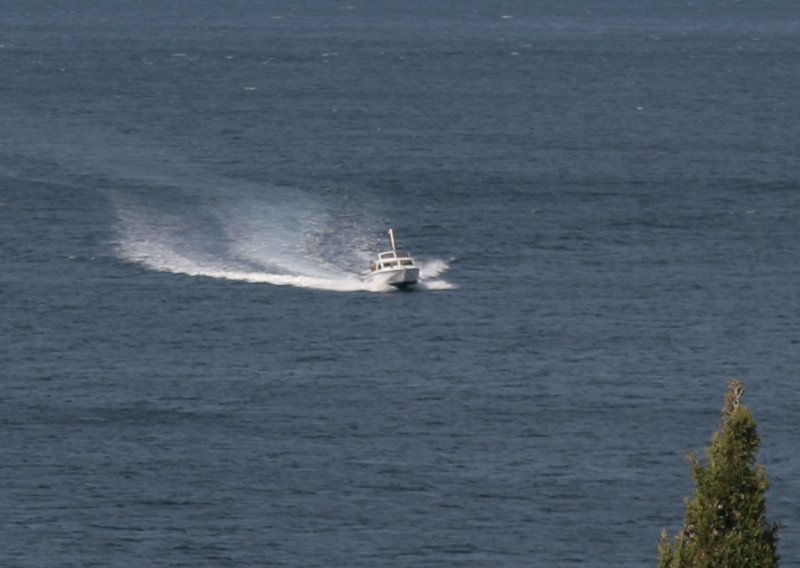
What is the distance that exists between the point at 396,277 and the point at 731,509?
105 m

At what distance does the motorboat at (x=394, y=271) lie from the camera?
144 meters

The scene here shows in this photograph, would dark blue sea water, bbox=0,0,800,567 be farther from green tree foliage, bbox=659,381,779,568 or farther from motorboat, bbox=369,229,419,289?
green tree foliage, bbox=659,381,779,568

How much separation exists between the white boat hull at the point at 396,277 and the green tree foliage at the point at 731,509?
10374 centimetres

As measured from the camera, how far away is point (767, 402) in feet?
387

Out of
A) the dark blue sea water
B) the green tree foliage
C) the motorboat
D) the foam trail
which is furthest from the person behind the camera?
the foam trail

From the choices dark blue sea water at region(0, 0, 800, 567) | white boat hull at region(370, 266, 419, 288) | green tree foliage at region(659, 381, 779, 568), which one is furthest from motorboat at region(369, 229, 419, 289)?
green tree foliage at region(659, 381, 779, 568)

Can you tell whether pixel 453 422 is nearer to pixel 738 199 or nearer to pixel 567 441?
pixel 567 441

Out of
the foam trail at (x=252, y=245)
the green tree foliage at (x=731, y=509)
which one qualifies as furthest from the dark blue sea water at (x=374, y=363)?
the green tree foliage at (x=731, y=509)

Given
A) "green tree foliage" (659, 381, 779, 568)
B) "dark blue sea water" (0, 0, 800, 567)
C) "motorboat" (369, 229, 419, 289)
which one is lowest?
"dark blue sea water" (0, 0, 800, 567)

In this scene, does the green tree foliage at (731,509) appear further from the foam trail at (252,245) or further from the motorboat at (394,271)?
the foam trail at (252,245)

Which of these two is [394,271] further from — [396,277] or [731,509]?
[731,509]

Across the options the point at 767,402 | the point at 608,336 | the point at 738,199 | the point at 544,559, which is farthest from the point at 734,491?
the point at 738,199

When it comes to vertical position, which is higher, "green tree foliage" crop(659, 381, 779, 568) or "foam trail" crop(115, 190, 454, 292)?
"green tree foliage" crop(659, 381, 779, 568)

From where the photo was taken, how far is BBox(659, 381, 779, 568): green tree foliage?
3903cm
